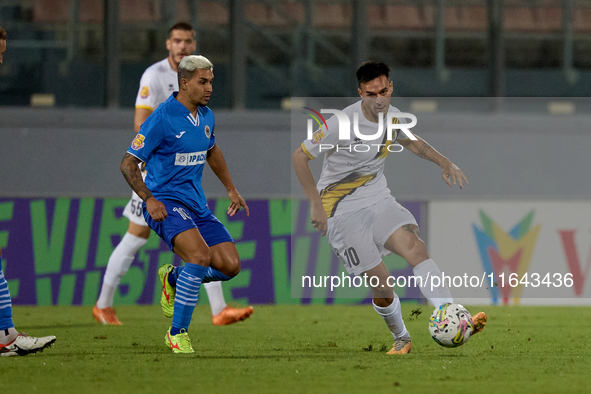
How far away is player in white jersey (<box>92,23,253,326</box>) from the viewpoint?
7.56m

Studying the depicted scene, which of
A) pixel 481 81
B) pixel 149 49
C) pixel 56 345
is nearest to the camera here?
pixel 56 345

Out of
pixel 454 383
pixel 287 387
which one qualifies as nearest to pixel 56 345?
pixel 287 387

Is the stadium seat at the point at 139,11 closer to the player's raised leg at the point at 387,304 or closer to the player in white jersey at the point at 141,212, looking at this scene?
the player in white jersey at the point at 141,212

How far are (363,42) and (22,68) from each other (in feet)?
14.3

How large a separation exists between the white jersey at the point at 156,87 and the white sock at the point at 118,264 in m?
1.10

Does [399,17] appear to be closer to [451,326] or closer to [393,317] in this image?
[393,317]

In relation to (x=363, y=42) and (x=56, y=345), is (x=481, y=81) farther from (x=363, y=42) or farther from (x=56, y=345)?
(x=56, y=345)

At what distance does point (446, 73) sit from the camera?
12578 millimetres

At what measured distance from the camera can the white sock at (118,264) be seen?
7781 millimetres

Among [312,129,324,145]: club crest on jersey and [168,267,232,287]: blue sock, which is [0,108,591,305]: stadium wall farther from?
[312,129,324,145]: club crest on jersey

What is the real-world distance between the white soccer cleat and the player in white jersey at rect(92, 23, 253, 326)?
207 cm

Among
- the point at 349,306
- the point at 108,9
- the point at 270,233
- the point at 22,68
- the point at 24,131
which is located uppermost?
the point at 108,9

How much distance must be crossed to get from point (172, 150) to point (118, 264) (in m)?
2.33

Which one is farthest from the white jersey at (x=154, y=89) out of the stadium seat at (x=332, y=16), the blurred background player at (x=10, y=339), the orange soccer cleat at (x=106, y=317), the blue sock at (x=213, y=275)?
the stadium seat at (x=332, y=16)
